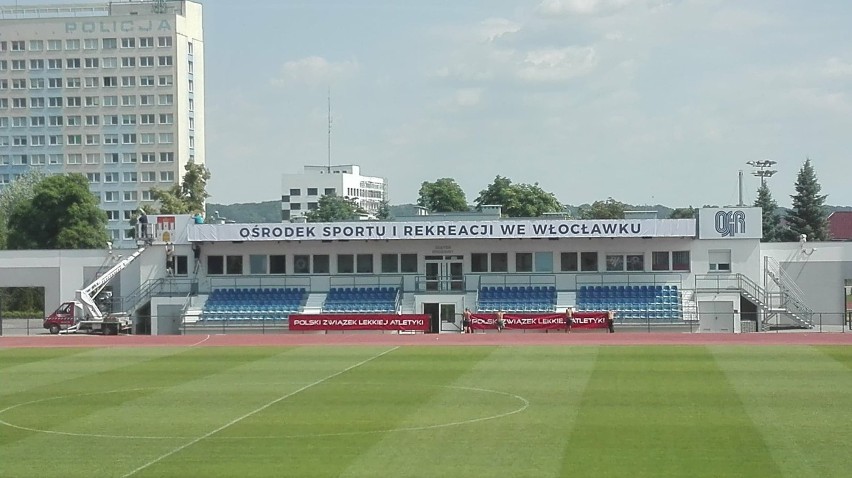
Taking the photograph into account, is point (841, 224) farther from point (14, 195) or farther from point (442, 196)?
point (14, 195)

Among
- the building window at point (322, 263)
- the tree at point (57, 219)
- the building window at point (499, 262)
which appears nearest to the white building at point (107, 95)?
the tree at point (57, 219)

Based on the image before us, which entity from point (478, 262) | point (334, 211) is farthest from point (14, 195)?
point (478, 262)

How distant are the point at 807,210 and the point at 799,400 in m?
77.8

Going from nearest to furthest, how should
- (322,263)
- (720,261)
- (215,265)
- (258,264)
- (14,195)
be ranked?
(720,261) → (322,263) → (258,264) → (215,265) → (14,195)

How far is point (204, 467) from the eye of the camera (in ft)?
67.7

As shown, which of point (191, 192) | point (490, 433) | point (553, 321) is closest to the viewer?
point (490, 433)

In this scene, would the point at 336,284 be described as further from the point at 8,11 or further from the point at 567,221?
the point at 8,11

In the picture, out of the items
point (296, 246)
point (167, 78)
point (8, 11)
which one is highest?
point (8, 11)

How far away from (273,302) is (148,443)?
43.7 meters

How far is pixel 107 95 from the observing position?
16025 centimetres

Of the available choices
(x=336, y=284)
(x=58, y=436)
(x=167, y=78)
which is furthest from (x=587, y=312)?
(x=167, y=78)

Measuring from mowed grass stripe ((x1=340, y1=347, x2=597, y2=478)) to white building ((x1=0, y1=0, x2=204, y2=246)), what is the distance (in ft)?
428

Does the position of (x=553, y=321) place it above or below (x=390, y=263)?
below

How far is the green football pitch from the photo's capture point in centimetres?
2062
